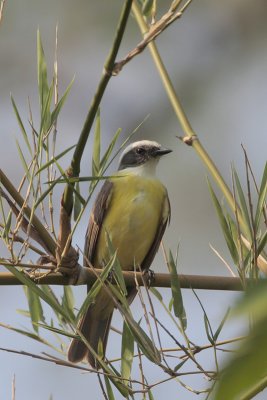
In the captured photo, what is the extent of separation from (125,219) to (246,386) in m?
3.43

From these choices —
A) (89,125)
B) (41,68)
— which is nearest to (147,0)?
(89,125)

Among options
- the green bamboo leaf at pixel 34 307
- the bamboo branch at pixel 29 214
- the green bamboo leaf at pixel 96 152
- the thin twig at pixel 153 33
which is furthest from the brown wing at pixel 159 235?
the thin twig at pixel 153 33

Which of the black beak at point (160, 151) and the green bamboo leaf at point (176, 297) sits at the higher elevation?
the black beak at point (160, 151)

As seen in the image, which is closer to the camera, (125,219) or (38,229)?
(38,229)

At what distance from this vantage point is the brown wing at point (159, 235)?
12.8ft

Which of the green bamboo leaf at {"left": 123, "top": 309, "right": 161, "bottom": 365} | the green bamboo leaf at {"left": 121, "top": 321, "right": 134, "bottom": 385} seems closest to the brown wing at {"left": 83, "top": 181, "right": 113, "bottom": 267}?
the green bamboo leaf at {"left": 121, "top": 321, "right": 134, "bottom": 385}

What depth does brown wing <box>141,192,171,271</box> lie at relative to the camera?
3895 mm

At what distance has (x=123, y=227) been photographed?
3809mm

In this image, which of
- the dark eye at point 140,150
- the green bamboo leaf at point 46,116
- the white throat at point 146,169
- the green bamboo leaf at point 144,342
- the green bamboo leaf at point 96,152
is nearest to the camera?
the green bamboo leaf at point 144,342

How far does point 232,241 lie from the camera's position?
190 cm

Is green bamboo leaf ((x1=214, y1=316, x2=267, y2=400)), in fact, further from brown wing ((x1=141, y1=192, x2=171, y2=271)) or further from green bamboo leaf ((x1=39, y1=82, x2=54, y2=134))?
brown wing ((x1=141, y1=192, x2=171, y2=271))

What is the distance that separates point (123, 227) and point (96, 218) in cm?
18

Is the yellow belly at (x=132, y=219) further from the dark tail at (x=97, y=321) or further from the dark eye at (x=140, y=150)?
the dark eye at (x=140, y=150)

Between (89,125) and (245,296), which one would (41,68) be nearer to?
(89,125)
